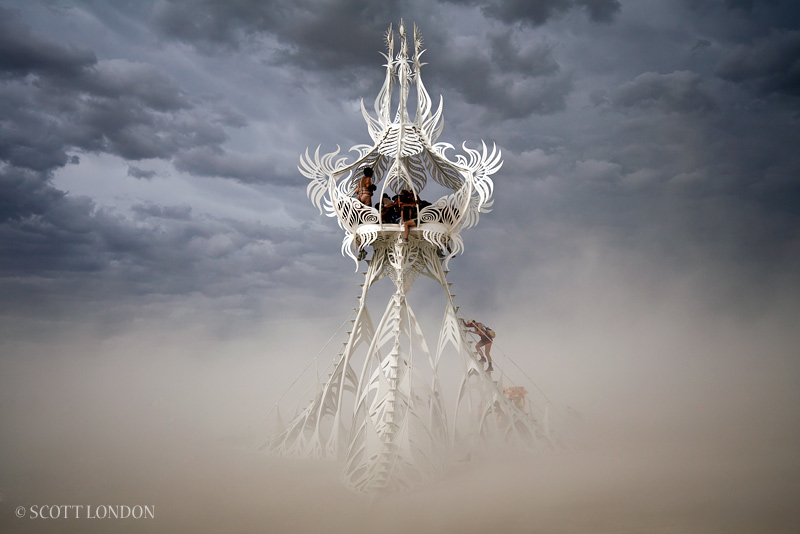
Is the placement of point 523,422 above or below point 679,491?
above

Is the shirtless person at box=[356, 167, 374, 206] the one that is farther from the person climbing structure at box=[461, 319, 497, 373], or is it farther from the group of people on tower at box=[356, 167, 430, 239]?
the person climbing structure at box=[461, 319, 497, 373]

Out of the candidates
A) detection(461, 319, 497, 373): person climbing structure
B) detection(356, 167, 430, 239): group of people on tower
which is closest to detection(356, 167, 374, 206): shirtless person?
detection(356, 167, 430, 239): group of people on tower

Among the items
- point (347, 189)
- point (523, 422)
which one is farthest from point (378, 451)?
point (347, 189)

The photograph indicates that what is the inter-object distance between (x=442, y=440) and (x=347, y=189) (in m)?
7.07

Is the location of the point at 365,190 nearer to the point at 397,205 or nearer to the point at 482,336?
the point at 397,205

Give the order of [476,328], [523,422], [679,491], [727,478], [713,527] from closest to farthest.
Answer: [713,527], [679,491], [727,478], [523,422], [476,328]

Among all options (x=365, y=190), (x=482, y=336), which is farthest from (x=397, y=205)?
(x=482, y=336)

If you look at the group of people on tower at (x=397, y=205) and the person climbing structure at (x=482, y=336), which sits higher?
the group of people on tower at (x=397, y=205)

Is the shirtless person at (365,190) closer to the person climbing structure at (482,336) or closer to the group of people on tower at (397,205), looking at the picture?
the group of people on tower at (397,205)

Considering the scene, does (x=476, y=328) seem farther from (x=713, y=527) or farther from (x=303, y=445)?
(x=713, y=527)

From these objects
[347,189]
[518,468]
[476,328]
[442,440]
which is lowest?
[518,468]

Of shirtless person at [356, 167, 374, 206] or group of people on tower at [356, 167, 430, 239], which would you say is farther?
shirtless person at [356, 167, 374, 206]

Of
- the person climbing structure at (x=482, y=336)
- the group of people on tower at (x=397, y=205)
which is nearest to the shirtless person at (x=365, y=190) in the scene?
the group of people on tower at (x=397, y=205)

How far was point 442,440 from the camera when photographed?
1345cm
